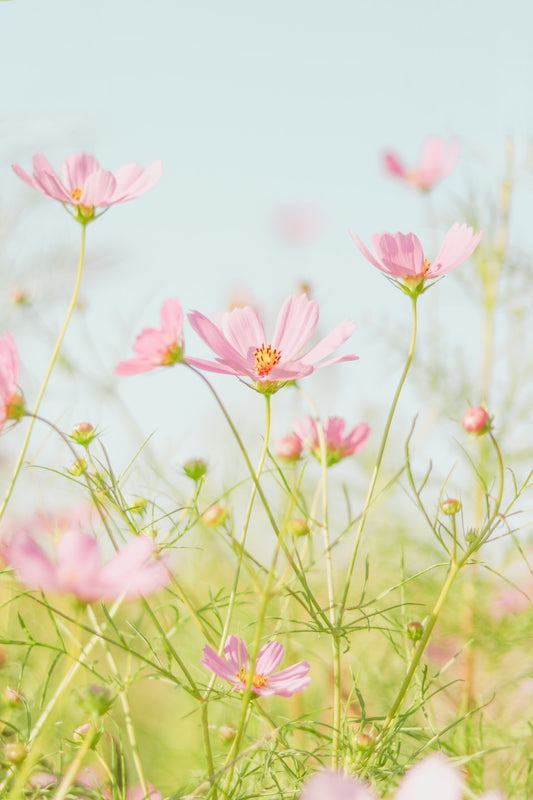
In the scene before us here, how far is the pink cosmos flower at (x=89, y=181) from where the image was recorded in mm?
427

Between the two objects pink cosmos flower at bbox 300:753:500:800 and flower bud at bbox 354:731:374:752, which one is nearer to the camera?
pink cosmos flower at bbox 300:753:500:800

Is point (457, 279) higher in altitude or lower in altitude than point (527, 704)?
higher

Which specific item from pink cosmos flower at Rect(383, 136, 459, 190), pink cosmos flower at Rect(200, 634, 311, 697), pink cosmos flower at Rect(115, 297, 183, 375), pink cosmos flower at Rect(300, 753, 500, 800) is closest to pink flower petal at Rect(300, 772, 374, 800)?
pink cosmos flower at Rect(300, 753, 500, 800)

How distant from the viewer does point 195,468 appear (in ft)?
1.47

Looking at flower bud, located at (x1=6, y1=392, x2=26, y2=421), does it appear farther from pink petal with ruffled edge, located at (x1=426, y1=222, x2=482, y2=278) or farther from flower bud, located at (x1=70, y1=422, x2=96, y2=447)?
pink petal with ruffled edge, located at (x1=426, y1=222, x2=482, y2=278)

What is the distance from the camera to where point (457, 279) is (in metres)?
0.98

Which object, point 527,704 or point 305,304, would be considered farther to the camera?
point 527,704

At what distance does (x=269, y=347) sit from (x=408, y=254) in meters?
0.09

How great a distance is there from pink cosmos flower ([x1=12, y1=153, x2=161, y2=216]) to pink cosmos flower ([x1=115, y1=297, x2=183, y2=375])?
0.09m

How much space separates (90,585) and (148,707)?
1002 millimetres

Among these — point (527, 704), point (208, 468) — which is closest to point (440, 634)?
point (527, 704)

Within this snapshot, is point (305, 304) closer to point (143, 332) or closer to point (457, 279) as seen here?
point (143, 332)

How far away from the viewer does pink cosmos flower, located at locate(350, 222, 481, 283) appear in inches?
16.2

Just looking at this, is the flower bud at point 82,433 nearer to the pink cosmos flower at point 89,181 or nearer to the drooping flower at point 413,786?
the pink cosmos flower at point 89,181
